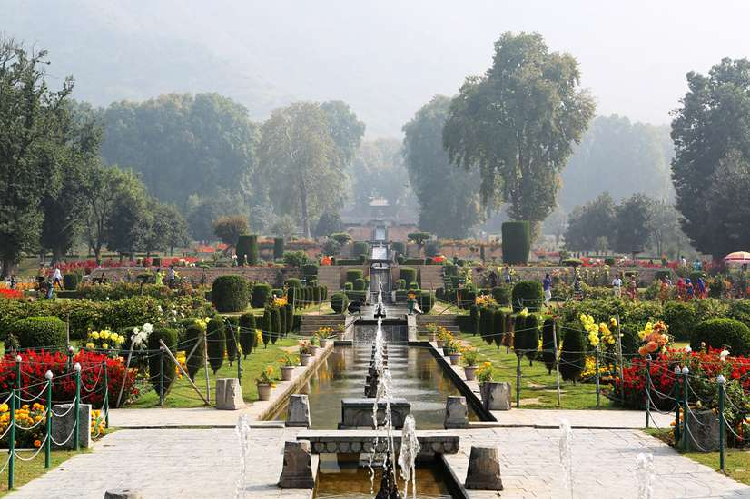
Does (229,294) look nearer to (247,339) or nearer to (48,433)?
(247,339)

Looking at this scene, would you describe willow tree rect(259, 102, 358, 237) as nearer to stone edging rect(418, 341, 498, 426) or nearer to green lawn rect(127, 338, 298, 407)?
green lawn rect(127, 338, 298, 407)

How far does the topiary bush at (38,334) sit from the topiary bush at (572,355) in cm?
1066

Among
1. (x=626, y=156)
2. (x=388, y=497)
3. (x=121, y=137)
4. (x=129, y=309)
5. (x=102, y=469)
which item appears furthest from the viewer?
(x=626, y=156)

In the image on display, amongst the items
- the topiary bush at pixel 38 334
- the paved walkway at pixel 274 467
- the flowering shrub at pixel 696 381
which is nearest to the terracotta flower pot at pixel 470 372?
the flowering shrub at pixel 696 381

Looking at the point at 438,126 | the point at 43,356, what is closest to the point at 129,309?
the point at 43,356

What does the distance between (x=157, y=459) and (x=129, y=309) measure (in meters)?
12.6

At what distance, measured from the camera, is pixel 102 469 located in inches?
440

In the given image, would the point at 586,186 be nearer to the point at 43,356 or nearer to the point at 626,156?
the point at 626,156

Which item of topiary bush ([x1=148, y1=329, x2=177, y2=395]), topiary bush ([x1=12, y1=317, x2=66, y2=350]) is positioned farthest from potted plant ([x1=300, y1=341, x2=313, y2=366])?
topiary bush ([x1=148, y1=329, x2=177, y2=395])

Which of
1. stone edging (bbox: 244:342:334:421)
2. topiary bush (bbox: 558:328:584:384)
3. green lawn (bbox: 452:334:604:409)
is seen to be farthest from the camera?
topiary bush (bbox: 558:328:584:384)

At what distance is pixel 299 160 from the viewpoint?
302ft

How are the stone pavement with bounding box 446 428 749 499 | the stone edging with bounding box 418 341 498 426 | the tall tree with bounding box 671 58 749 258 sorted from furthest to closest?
1. the tall tree with bounding box 671 58 749 258
2. the stone edging with bounding box 418 341 498 426
3. the stone pavement with bounding box 446 428 749 499

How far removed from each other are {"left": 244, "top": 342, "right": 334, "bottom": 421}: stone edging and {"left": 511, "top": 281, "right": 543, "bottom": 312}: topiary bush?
11.4 m

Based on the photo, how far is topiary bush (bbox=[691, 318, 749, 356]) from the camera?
1955cm
